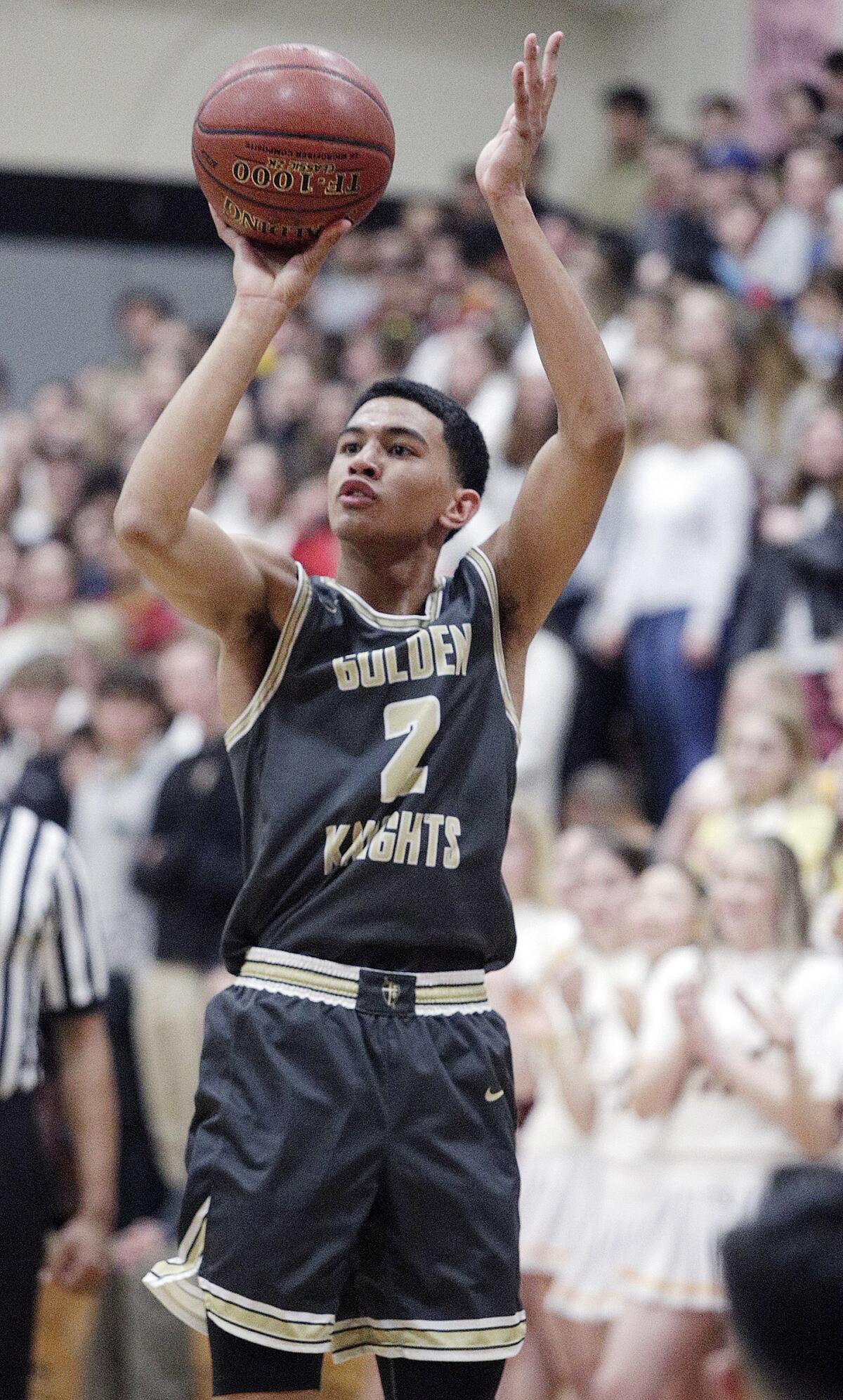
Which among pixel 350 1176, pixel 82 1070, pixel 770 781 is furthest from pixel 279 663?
pixel 770 781

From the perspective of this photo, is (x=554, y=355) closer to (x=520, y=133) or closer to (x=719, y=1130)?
(x=520, y=133)

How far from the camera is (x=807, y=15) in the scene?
Answer: 11.8 meters

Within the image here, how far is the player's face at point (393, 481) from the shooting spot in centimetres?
304

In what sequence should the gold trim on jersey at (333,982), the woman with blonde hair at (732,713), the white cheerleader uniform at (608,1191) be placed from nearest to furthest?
the gold trim on jersey at (333,982) < the white cheerleader uniform at (608,1191) < the woman with blonde hair at (732,713)

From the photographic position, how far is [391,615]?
3080mm

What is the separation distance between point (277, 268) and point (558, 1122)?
115 inches

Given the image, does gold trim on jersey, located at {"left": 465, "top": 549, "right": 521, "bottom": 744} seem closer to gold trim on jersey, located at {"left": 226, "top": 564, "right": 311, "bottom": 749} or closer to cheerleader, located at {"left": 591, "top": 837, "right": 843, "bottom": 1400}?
gold trim on jersey, located at {"left": 226, "top": 564, "right": 311, "bottom": 749}

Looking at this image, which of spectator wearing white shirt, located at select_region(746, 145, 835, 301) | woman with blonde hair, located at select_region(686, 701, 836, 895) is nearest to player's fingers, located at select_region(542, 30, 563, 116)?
woman with blonde hair, located at select_region(686, 701, 836, 895)

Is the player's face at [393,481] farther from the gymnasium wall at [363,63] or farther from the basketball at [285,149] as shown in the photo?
the gymnasium wall at [363,63]

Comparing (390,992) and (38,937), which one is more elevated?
(38,937)

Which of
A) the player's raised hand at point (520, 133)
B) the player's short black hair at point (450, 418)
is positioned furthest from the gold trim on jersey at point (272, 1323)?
the player's raised hand at point (520, 133)

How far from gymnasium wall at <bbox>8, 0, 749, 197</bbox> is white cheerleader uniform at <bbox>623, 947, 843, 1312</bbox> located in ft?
31.1

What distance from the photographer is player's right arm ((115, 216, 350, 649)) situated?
2795 millimetres

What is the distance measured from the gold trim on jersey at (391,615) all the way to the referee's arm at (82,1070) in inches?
57.5
